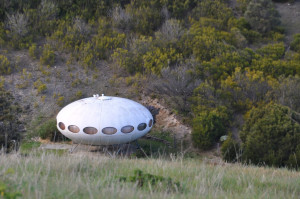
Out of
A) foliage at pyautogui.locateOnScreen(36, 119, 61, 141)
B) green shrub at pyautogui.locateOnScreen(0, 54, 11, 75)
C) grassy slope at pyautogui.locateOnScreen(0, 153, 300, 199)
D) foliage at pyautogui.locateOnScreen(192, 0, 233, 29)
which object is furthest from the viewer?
foliage at pyautogui.locateOnScreen(192, 0, 233, 29)

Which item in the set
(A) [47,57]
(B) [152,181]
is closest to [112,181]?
(B) [152,181]

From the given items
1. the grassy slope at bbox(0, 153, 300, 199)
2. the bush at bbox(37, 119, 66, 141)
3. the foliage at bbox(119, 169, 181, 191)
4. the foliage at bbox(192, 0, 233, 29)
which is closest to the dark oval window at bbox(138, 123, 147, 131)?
the bush at bbox(37, 119, 66, 141)

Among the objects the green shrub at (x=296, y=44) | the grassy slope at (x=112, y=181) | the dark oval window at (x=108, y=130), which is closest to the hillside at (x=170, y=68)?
the green shrub at (x=296, y=44)

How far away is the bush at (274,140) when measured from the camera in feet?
34.8

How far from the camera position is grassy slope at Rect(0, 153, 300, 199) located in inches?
144

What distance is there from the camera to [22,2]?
850 inches

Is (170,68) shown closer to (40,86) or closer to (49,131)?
(40,86)

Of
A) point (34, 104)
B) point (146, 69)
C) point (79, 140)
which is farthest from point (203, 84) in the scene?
point (34, 104)

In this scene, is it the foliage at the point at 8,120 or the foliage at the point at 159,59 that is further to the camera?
the foliage at the point at 159,59

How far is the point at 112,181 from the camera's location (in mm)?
4262

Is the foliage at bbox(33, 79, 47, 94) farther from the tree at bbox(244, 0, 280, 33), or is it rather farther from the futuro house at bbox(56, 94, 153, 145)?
the tree at bbox(244, 0, 280, 33)

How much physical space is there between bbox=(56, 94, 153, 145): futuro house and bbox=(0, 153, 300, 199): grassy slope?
15.2ft

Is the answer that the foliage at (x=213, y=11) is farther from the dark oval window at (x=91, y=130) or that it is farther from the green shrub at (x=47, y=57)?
the dark oval window at (x=91, y=130)

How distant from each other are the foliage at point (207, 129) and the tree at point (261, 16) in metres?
12.4
